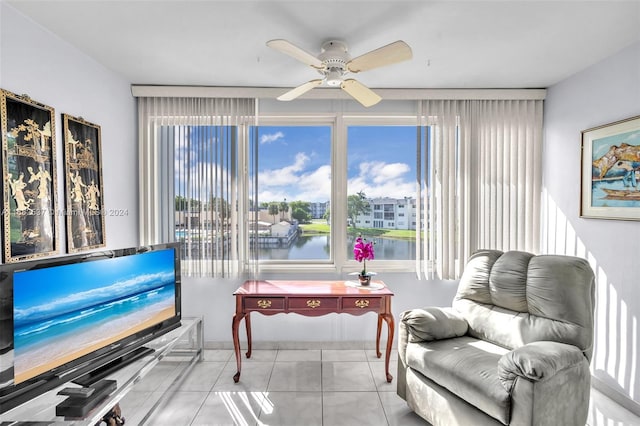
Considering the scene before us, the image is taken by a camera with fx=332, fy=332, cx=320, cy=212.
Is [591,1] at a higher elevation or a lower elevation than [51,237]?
higher

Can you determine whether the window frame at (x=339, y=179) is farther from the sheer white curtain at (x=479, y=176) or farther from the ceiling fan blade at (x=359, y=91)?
the ceiling fan blade at (x=359, y=91)

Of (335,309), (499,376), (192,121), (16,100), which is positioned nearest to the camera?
(499,376)

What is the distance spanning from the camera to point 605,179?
2.55 m

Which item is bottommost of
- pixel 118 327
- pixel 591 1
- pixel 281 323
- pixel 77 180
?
pixel 281 323

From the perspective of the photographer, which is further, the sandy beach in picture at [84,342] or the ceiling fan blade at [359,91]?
the ceiling fan blade at [359,91]

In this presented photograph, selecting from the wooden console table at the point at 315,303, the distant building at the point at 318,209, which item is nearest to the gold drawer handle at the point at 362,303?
the wooden console table at the point at 315,303

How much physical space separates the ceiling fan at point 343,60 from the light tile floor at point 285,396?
→ 7.25 ft

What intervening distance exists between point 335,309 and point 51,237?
79.8 inches

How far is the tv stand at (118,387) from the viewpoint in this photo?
60.4 inches

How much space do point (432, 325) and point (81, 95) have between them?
10.1 ft

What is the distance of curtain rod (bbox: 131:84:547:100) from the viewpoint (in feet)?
10.3

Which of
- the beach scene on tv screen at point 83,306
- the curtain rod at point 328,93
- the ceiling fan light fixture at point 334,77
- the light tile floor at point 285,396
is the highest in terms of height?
the curtain rod at point 328,93

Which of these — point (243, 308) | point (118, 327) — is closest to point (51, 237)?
point (118, 327)

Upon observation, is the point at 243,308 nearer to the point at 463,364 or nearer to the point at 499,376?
the point at 463,364
